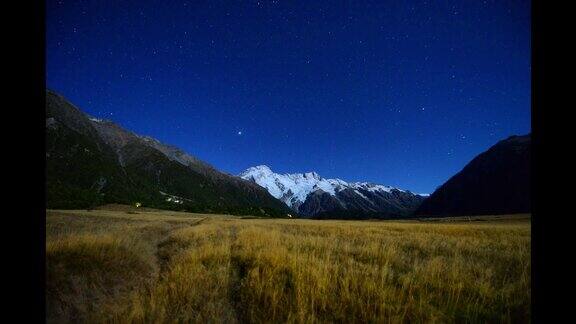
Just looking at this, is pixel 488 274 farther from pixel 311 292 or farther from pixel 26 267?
pixel 26 267

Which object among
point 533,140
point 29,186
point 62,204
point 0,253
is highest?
point 533,140

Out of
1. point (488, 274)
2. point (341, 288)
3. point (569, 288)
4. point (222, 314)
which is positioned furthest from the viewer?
point (488, 274)

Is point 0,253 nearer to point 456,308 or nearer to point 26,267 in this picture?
point 26,267

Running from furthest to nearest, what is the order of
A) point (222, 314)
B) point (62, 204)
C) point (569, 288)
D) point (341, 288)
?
point (62, 204)
point (341, 288)
point (222, 314)
point (569, 288)

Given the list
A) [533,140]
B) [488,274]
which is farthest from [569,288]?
[488,274]

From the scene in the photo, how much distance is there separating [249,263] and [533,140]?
802cm

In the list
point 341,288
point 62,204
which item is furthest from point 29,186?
point 62,204

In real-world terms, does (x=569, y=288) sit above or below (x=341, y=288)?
above

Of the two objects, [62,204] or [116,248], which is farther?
[62,204]

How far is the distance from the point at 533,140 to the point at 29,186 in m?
3.59

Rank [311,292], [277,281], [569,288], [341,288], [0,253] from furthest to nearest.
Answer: [277,281] → [341,288] → [311,292] → [0,253] → [569,288]

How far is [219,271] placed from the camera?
26.8 feet

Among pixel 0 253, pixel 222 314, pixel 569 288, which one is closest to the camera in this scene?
pixel 569 288

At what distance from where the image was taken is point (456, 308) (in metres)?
5.66
